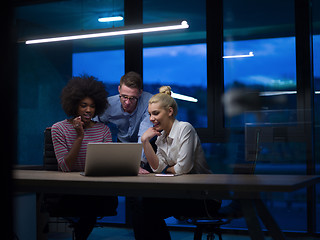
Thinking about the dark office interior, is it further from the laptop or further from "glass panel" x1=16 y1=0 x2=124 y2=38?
the laptop

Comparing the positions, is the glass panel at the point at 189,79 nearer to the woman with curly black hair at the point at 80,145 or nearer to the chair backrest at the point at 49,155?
the woman with curly black hair at the point at 80,145

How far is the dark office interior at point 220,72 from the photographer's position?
13.0 feet

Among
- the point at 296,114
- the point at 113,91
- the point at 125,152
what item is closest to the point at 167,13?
the point at 113,91

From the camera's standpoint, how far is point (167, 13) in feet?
14.8

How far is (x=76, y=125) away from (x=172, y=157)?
64cm

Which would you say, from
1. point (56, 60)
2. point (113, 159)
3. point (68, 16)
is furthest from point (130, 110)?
point (68, 16)

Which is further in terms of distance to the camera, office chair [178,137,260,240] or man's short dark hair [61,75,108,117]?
man's short dark hair [61,75,108,117]

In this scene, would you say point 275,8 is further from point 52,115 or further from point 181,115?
point 52,115

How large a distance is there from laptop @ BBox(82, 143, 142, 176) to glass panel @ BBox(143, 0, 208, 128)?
213cm

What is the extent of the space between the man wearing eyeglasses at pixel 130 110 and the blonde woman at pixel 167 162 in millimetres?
529

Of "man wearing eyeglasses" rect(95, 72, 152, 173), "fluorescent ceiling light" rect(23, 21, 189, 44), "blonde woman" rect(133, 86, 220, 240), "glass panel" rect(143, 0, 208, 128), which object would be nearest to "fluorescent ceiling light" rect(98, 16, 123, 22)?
"glass panel" rect(143, 0, 208, 128)

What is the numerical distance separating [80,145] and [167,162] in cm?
56

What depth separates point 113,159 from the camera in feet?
7.00

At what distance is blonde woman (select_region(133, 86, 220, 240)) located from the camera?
7.55 feet
